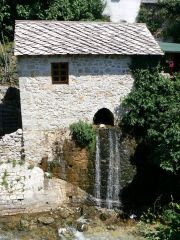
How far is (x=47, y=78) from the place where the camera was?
20.9 metres

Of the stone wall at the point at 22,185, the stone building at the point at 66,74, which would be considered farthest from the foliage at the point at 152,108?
the stone wall at the point at 22,185

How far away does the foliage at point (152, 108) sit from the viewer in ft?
67.2

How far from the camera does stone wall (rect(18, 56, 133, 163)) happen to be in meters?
20.8

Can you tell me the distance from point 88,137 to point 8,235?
5.61 meters

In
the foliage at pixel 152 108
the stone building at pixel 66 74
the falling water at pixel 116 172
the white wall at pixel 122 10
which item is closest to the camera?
the foliage at pixel 152 108

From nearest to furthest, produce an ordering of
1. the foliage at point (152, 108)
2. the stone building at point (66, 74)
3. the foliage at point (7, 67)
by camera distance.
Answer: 1. the foliage at point (152, 108)
2. the stone building at point (66, 74)
3. the foliage at point (7, 67)

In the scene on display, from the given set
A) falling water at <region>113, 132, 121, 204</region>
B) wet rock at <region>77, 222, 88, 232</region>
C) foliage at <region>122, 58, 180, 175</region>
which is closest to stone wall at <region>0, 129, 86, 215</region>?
wet rock at <region>77, 222, 88, 232</region>

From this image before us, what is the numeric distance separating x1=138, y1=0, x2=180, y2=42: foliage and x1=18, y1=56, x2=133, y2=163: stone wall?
12153mm

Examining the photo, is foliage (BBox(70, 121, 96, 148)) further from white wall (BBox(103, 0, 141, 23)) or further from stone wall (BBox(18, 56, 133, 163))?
white wall (BBox(103, 0, 141, 23))

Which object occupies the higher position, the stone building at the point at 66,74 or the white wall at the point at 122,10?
the white wall at the point at 122,10

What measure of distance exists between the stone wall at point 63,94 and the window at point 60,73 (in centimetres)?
17

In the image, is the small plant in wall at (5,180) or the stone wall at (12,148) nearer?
the small plant in wall at (5,180)

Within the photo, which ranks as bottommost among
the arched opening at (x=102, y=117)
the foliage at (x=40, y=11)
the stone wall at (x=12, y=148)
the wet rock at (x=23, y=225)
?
the wet rock at (x=23, y=225)

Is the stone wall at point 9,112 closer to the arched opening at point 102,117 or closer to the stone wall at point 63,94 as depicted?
the stone wall at point 63,94
